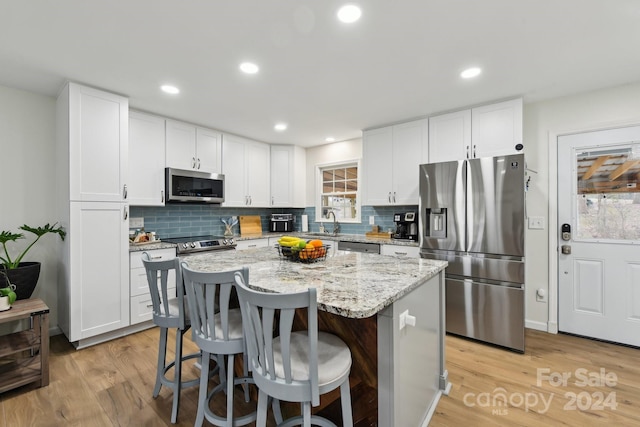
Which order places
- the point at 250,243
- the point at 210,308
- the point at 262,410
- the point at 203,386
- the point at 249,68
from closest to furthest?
the point at 262,410 < the point at 210,308 < the point at 203,386 < the point at 249,68 < the point at 250,243

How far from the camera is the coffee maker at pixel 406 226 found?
3.61 m

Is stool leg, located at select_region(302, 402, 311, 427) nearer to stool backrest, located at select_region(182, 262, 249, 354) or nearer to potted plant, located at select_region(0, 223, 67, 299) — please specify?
stool backrest, located at select_region(182, 262, 249, 354)

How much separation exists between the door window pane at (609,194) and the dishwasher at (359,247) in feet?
6.65

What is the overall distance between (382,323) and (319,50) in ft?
6.15

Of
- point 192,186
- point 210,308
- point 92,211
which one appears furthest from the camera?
point 192,186

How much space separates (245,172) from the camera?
445 centimetres

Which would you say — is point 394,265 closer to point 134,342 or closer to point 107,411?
point 107,411

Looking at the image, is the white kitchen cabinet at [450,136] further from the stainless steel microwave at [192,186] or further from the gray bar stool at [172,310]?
the gray bar stool at [172,310]

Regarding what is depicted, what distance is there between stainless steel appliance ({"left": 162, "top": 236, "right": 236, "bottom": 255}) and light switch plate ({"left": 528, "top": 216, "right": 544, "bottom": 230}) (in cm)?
348

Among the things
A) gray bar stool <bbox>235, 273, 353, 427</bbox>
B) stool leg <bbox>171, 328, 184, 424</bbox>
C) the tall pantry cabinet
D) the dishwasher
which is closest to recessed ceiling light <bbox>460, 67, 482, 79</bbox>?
the dishwasher

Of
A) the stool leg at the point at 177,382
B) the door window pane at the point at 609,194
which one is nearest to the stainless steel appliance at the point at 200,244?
the stool leg at the point at 177,382

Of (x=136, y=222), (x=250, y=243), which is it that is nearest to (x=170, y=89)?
(x=136, y=222)

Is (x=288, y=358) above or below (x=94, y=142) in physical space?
below

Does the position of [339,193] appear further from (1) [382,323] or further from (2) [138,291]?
(1) [382,323]
